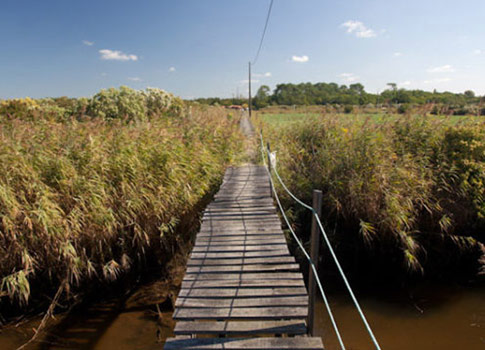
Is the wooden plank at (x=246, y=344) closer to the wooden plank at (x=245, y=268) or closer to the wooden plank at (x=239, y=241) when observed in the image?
the wooden plank at (x=245, y=268)

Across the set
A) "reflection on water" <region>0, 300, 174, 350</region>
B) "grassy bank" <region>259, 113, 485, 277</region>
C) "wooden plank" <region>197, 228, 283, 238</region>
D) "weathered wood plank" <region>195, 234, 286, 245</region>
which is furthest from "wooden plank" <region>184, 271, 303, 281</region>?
"grassy bank" <region>259, 113, 485, 277</region>

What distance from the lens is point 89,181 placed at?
15.0 feet

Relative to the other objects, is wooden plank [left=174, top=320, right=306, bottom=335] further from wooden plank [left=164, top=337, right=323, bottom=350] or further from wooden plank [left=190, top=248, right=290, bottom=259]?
wooden plank [left=190, top=248, right=290, bottom=259]

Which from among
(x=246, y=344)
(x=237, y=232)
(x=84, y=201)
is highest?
(x=84, y=201)

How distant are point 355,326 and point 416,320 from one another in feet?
3.33

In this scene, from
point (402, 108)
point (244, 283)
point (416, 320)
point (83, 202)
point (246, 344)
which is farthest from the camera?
point (402, 108)

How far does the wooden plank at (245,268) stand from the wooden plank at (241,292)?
32cm

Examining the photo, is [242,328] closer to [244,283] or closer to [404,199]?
[244,283]

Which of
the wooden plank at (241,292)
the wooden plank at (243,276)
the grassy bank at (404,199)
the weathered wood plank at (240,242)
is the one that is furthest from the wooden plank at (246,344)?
the grassy bank at (404,199)

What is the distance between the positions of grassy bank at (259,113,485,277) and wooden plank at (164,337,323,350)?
3.16 m

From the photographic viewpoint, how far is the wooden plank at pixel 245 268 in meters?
3.19

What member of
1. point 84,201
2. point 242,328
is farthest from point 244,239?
point 84,201

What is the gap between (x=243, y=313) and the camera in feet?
8.35

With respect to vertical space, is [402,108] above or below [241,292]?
above
